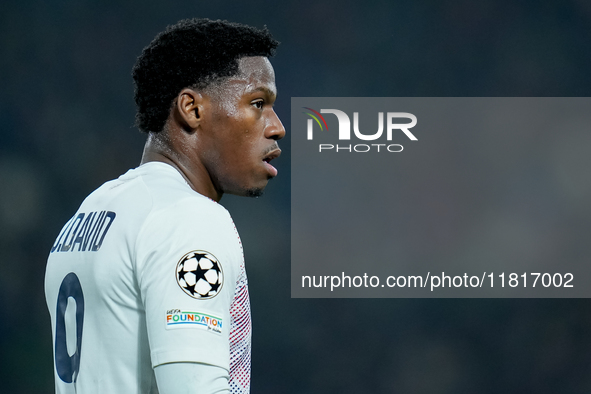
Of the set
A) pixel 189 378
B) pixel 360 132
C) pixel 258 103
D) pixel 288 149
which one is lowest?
pixel 189 378

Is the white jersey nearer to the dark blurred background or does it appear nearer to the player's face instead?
the player's face

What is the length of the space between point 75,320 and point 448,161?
276 cm

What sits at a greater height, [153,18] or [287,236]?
[153,18]

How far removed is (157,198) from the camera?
791 mm

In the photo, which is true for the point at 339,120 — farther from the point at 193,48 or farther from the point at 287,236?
the point at 193,48

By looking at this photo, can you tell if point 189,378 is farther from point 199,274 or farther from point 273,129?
point 273,129

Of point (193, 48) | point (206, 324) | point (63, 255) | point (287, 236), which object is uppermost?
point (287, 236)

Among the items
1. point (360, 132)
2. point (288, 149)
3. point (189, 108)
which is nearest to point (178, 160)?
point (189, 108)

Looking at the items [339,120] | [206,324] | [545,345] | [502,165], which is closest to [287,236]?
[339,120]

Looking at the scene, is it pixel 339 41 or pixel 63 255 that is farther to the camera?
pixel 339 41

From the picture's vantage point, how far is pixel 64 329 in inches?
33.8

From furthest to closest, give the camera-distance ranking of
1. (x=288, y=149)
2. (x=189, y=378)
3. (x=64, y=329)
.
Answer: (x=288, y=149) < (x=64, y=329) < (x=189, y=378)

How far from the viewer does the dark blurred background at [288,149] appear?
10.2ft

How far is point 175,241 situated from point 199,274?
2.0 inches
